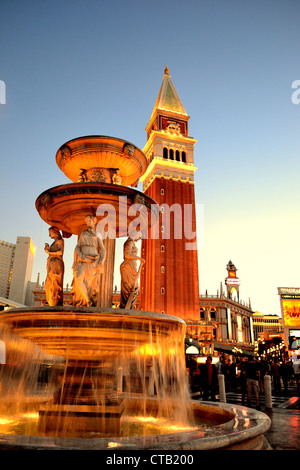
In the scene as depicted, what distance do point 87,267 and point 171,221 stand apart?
41050mm

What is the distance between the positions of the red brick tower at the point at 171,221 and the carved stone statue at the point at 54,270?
113 ft

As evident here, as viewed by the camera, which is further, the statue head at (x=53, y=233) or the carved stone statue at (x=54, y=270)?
the statue head at (x=53, y=233)

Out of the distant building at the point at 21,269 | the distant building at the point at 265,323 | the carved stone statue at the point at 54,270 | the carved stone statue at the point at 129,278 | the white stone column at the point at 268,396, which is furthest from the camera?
the distant building at the point at 265,323

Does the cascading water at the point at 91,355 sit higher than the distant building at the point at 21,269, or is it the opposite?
the distant building at the point at 21,269

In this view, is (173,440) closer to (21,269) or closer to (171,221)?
(171,221)

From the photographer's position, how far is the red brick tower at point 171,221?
42.3 metres

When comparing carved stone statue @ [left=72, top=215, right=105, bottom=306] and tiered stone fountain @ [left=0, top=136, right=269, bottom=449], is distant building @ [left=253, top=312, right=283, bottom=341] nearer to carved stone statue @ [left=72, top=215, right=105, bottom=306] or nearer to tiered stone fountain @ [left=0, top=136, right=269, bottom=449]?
tiered stone fountain @ [left=0, top=136, right=269, bottom=449]

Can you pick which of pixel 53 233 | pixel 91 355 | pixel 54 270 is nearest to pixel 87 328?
pixel 91 355

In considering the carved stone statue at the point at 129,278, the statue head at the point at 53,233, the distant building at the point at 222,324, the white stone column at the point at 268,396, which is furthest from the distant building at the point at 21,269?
the carved stone statue at the point at 129,278

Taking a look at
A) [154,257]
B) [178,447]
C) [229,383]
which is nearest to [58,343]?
[178,447]

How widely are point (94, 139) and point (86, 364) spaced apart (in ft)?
13.0

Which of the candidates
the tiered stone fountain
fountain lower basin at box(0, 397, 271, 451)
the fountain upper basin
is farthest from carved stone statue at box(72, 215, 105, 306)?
fountain lower basin at box(0, 397, 271, 451)

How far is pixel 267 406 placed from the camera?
859 centimetres

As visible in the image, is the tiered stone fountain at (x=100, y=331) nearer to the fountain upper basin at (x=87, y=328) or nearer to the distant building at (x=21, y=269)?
the fountain upper basin at (x=87, y=328)
